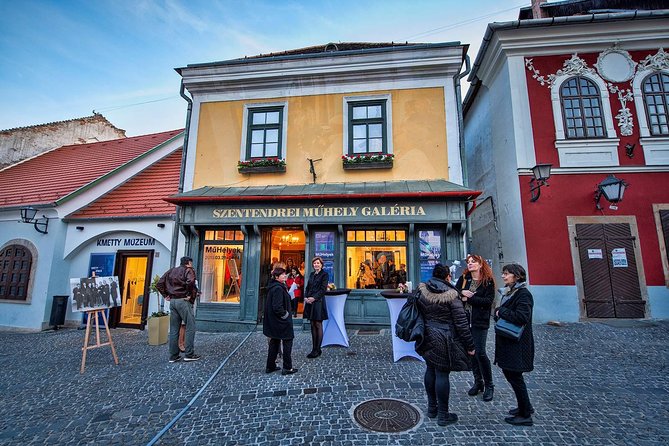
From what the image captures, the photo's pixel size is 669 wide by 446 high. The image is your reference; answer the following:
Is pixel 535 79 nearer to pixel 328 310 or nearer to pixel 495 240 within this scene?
pixel 495 240

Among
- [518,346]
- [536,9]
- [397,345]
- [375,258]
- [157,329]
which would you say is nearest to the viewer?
[518,346]

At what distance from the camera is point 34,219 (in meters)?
10.2

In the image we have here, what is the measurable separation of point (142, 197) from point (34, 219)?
3406 mm

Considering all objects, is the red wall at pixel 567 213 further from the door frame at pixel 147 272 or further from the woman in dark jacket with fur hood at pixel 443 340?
the door frame at pixel 147 272

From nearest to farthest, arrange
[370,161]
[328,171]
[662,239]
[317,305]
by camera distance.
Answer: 1. [317,305]
2. [662,239]
3. [370,161]
4. [328,171]

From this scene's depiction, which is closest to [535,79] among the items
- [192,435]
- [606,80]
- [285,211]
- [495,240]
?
[606,80]

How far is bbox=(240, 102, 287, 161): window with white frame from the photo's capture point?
962 cm

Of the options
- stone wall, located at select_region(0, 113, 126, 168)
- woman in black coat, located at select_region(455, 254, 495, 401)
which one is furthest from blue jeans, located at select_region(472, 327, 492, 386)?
stone wall, located at select_region(0, 113, 126, 168)

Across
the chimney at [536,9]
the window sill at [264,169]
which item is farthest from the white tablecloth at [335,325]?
the chimney at [536,9]

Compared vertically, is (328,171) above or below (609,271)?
above

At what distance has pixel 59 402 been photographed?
440 cm

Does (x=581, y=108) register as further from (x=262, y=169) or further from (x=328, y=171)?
(x=262, y=169)

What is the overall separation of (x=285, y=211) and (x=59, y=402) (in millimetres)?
5717

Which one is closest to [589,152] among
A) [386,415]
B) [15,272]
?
[386,415]
